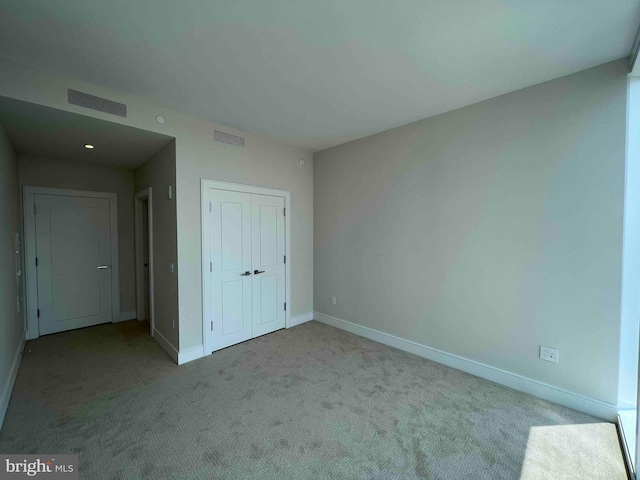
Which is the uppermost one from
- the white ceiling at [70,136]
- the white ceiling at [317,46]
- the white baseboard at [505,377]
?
the white ceiling at [317,46]

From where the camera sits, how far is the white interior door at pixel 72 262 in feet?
13.0

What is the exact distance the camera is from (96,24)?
1.75 meters

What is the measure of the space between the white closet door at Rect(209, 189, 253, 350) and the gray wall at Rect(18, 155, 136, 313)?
226 cm

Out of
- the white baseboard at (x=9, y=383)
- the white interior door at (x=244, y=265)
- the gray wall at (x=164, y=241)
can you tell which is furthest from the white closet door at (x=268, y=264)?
the white baseboard at (x=9, y=383)

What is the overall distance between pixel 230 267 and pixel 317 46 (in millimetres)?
2655

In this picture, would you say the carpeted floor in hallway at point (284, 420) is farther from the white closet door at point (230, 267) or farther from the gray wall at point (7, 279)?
the white closet door at point (230, 267)

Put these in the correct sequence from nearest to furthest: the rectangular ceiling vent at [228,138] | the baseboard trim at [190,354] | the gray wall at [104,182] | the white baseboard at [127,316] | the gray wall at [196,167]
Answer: the gray wall at [196,167] → the baseboard trim at [190,354] → the rectangular ceiling vent at [228,138] → the gray wall at [104,182] → the white baseboard at [127,316]

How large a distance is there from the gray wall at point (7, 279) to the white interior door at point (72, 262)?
62 cm

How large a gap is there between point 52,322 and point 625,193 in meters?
6.71

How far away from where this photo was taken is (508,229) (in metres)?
2.64

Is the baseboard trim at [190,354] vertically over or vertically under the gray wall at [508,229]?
under

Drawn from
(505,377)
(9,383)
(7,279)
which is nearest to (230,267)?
(7,279)

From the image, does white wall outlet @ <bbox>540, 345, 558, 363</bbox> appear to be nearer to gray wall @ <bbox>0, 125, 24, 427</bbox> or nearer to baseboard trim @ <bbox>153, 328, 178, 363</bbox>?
baseboard trim @ <bbox>153, 328, 178, 363</bbox>

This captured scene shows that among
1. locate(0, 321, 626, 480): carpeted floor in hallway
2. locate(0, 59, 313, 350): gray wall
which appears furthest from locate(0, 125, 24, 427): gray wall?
locate(0, 59, 313, 350): gray wall
